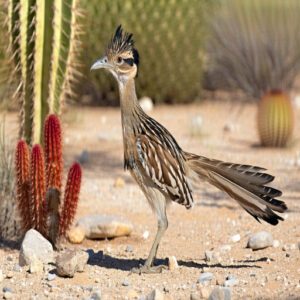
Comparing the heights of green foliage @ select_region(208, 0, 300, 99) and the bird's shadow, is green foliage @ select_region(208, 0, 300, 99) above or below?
above

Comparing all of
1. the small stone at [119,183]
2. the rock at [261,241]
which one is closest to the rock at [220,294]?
the rock at [261,241]

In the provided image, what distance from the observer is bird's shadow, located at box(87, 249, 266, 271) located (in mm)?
5847

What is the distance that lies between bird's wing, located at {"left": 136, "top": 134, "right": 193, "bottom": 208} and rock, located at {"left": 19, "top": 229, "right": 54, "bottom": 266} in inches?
35.9

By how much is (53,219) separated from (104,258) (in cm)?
49

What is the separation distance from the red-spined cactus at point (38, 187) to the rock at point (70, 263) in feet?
2.54

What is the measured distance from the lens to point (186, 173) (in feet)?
19.2

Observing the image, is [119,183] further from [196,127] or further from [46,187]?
[196,127]

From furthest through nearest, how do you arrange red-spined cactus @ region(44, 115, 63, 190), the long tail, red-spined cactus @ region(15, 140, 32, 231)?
red-spined cactus @ region(15, 140, 32, 231), red-spined cactus @ region(44, 115, 63, 190), the long tail

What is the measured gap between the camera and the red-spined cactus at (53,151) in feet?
19.8

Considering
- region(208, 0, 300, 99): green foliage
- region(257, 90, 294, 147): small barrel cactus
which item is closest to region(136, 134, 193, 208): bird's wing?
region(257, 90, 294, 147): small barrel cactus

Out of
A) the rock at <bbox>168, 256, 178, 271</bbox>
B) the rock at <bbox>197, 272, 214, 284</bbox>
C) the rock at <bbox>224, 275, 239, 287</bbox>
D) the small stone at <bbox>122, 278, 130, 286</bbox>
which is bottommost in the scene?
the small stone at <bbox>122, 278, 130, 286</bbox>

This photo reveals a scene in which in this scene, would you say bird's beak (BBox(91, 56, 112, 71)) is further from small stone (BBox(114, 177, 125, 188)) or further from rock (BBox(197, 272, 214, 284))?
small stone (BBox(114, 177, 125, 188))

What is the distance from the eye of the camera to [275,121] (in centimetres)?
1045

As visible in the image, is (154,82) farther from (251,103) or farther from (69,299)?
(69,299)
